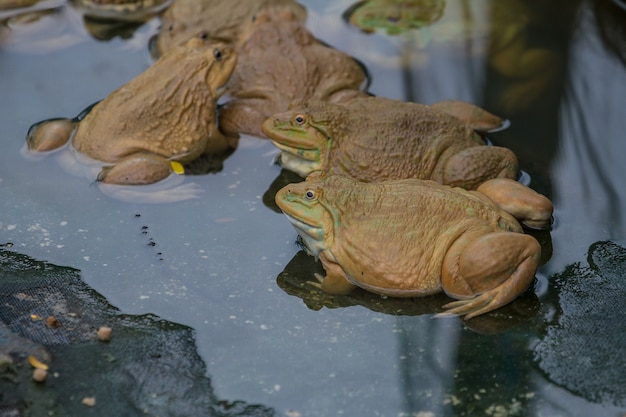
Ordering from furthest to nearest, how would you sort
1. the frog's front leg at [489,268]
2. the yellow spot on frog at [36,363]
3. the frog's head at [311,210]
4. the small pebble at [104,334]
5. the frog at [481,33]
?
the frog at [481,33]
the frog's head at [311,210]
the frog's front leg at [489,268]
the small pebble at [104,334]
the yellow spot on frog at [36,363]

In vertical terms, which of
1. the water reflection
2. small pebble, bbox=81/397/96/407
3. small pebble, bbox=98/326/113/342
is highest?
small pebble, bbox=98/326/113/342

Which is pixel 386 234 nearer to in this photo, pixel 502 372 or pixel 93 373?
pixel 502 372

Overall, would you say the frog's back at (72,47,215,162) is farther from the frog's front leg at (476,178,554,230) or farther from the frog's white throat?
the frog's front leg at (476,178,554,230)

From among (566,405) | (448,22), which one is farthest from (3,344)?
(448,22)

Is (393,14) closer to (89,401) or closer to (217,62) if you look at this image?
(217,62)

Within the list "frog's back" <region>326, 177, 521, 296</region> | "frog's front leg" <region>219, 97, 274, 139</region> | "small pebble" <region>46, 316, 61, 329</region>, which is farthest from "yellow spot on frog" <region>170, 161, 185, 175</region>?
"small pebble" <region>46, 316, 61, 329</region>

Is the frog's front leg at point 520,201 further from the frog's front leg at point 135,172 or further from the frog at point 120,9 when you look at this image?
the frog at point 120,9

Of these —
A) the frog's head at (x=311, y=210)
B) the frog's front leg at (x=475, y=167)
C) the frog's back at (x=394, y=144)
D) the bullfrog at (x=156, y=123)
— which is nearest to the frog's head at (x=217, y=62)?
the bullfrog at (x=156, y=123)
